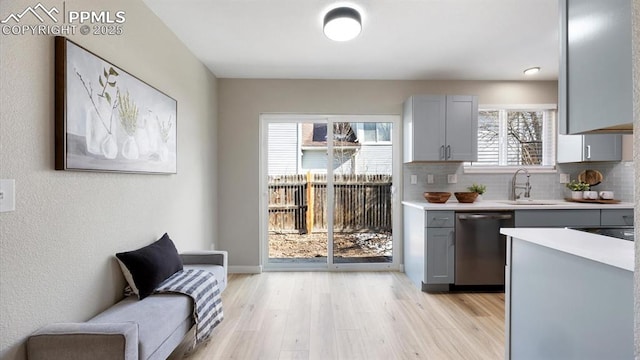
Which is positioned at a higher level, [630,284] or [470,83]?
[470,83]

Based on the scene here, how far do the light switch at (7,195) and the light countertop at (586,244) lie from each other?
7.52 ft

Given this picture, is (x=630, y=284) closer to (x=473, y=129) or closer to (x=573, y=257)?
(x=573, y=257)

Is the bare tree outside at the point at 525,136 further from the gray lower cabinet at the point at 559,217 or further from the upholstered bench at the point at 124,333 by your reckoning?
the upholstered bench at the point at 124,333

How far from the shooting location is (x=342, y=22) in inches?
92.1

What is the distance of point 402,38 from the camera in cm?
283

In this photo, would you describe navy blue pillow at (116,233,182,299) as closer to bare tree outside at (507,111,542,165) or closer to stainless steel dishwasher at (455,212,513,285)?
stainless steel dishwasher at (455,212,513,285)

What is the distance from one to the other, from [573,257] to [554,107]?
3544 mm

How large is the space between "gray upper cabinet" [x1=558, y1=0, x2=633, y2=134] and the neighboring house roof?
2.79 m

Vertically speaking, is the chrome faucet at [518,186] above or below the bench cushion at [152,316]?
above

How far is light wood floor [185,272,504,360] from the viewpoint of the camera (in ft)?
7.10

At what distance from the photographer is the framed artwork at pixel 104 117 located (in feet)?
4.98

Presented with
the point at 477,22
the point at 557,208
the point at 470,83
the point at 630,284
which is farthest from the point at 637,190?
the point at 470,83

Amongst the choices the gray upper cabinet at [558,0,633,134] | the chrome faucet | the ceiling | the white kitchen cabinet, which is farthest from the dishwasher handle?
the gray upper cabinet at [558,0,633,134]

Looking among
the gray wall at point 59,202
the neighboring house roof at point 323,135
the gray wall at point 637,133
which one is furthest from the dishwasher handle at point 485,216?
the gray wall at point 59,202
